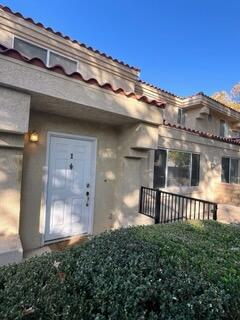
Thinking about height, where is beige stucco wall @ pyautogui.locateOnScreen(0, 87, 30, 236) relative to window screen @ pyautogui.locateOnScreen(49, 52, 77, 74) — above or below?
below

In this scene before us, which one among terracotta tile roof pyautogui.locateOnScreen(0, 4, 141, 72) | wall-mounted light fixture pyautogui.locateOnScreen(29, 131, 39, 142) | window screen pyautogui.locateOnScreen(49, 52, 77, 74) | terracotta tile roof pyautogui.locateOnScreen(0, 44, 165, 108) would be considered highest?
terracotta tile roof pyautogui.locateOnScreen(0, 4, 141, 72)

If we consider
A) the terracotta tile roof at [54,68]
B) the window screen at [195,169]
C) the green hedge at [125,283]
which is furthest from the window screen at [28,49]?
the window screen at [195,169]

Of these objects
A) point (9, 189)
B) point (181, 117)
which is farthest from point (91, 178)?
point (181, 117)

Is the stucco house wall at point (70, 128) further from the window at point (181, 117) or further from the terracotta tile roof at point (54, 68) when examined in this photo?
the window at point (181, 117)

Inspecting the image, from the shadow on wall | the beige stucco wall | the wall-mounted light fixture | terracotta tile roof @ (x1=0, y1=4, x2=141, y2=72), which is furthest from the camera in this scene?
terracotta tile roof @ (x1=0, y1=4, x2=141, y2=72)

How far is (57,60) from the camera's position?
22.9ft

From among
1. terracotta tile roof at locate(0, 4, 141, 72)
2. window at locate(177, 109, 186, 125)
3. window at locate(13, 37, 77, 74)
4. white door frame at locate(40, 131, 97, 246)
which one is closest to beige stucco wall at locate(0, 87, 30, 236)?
white door frame at locate(40, 131, 97, 246)

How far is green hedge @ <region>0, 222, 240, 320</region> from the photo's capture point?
1.71m

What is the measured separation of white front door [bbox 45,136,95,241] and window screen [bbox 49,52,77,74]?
2661 millimetres

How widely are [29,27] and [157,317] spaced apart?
23.3ft

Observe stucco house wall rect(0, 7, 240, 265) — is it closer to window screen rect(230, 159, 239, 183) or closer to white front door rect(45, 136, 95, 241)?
white front door rect(45, 136, 95, 241)

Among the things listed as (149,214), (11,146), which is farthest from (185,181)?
(11,146)

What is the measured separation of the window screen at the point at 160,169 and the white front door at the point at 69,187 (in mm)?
2388

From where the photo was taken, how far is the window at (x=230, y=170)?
11.6 meters
